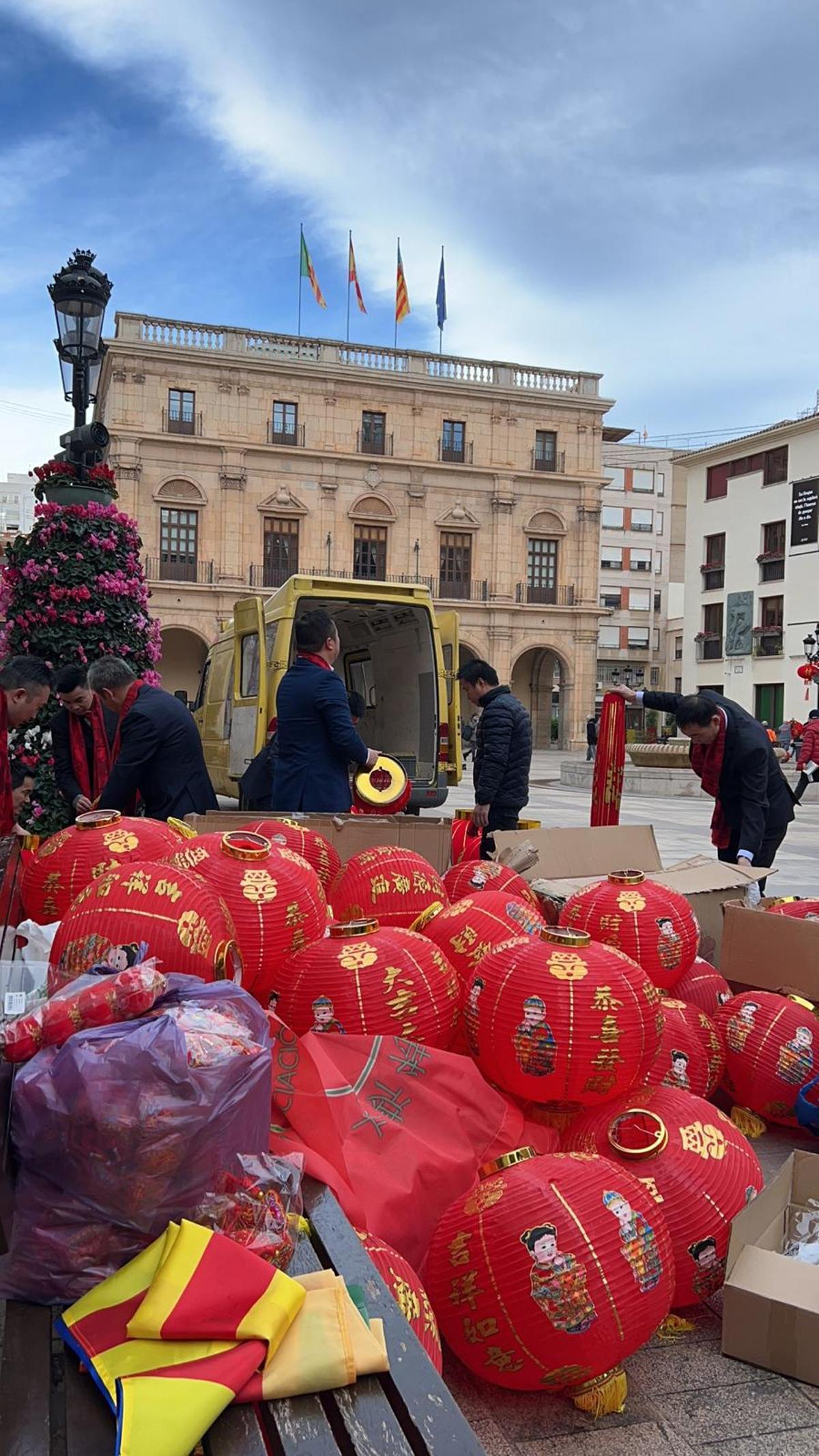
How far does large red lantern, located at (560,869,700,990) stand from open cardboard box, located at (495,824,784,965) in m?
0.63

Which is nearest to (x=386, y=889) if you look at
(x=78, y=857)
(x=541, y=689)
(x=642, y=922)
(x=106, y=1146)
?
(x=642, y=922)

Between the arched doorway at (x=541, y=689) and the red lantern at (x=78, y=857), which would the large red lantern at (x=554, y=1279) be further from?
the arched doorway at (x=541, y=689)

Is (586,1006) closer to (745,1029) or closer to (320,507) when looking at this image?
Answer: (745,1029)

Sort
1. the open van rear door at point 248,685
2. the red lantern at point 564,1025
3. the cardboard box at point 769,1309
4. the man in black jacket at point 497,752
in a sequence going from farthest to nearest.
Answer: the open van rear door at point 248,685, the man in black jacket at point 497,752, the red lantern at point 564,1025, the cardboard box at point 769,1309

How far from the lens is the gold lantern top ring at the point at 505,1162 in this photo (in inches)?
89.0

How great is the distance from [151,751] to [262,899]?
6.16 ft

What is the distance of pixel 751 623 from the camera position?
4556 cm

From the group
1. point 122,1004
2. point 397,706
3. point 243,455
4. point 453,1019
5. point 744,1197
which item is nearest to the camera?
point 122,1004

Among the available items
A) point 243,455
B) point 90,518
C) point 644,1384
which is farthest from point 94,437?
point 243,455

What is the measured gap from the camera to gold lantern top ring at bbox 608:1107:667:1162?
2.47 meters

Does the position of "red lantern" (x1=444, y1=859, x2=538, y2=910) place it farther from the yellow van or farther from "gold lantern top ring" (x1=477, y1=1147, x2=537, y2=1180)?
the yellow van

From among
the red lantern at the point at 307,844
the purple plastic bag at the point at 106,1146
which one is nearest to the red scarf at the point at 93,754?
the red lantern at the point at 307,844

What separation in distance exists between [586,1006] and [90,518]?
5.04 meters

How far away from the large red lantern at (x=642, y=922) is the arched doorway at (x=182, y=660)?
119ft
